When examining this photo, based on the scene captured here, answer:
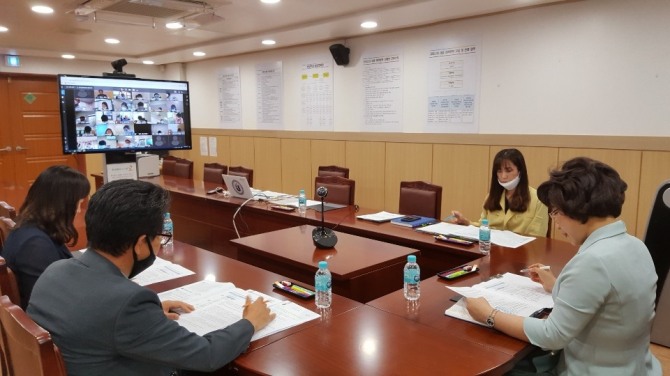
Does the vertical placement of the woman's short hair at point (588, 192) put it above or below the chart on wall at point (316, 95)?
below

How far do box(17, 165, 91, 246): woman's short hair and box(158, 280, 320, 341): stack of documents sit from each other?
0.51 meters

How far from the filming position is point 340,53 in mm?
5367

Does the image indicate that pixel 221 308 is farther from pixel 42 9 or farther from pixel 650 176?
pixel 42 9

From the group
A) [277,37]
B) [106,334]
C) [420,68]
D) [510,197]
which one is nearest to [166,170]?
[277,37]

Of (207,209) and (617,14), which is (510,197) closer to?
(617,14)

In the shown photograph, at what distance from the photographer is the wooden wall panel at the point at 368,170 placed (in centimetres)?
527

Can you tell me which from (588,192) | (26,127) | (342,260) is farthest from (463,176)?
(26,127)

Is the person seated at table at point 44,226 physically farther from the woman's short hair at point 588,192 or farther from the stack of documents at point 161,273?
the woman's short hair at point 588,192

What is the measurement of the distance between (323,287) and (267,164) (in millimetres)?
4851

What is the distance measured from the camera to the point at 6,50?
6.26 metres

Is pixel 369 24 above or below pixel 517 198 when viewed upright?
above

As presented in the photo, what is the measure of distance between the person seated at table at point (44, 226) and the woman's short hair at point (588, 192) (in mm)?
1808

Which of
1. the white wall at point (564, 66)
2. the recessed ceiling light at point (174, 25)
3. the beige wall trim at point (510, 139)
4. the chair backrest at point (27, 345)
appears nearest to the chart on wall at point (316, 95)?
the beige wall trim at point (510, 139)

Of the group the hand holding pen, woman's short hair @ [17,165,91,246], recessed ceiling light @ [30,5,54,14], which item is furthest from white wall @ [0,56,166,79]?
the hand holding pen
